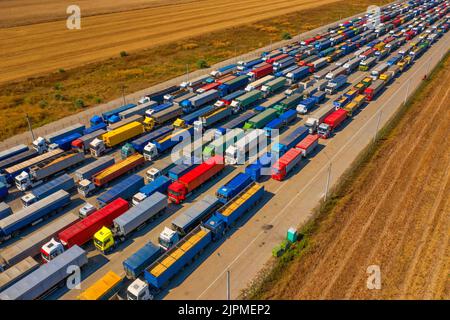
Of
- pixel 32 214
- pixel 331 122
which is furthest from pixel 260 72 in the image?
pixel 32 214

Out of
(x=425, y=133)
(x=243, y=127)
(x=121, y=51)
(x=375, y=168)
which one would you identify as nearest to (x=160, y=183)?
(x=243, y=127)

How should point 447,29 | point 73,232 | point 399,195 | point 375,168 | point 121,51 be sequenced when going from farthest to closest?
point 447,29, point 121,51, point 375,168, point 399,195, point 73,232

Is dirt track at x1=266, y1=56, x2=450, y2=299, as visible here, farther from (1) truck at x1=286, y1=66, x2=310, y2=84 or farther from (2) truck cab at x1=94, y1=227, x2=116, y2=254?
(1) truck at x1=286, y1=66, x2=310, y2=84

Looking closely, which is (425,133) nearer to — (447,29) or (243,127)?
(243,127)

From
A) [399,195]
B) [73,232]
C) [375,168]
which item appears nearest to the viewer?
[73,232]

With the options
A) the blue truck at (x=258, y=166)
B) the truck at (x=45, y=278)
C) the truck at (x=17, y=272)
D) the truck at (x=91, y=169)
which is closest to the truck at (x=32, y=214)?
the truck at (x=91, y=169)

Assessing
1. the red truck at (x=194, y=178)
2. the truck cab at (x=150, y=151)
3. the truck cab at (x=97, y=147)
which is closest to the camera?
the red truck at (x=194, y=178)

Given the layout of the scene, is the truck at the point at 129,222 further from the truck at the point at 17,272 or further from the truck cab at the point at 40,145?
the truck cab at the point at 40,145

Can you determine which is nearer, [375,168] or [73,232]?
[73,232]
